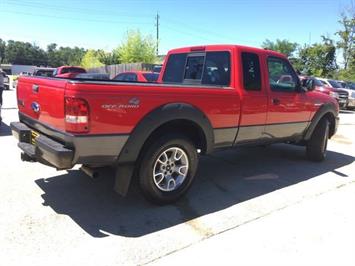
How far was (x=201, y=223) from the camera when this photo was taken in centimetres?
412

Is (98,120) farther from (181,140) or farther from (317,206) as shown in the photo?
Result: (317,206)

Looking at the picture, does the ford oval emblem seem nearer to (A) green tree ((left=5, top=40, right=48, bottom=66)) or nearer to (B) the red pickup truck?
(B) the red pickup truck

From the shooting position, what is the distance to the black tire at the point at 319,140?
7.13 m

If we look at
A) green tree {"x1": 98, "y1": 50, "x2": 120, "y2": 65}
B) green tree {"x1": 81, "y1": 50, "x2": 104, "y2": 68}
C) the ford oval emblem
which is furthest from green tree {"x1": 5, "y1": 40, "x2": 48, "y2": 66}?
the ford oval emblem

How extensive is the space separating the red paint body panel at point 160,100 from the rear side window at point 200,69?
0.11 meters

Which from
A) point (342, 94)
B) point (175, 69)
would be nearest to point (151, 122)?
point (175, 69)

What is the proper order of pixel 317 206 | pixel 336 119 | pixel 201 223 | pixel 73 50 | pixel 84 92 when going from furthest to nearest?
1. pixel 73 50
2. pixel 336 119
3. pixel 317 206
4. pixel 201 223
5. pixel 84 92

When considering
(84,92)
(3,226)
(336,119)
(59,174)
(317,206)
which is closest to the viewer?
(84,92)

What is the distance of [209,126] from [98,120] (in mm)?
1586

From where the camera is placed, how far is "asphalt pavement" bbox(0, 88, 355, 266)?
3420mm

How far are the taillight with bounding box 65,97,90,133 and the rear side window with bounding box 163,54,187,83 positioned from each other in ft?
9.35

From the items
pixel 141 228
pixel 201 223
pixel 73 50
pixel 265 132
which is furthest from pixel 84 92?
pixel 73 50

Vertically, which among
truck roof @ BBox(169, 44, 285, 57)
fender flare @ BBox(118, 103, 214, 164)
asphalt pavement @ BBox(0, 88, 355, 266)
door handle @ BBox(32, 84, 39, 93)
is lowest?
asphalt pavement @ BBox(0, 88, 355, 266)

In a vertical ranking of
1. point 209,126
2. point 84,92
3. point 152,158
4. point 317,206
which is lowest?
point 317,206
